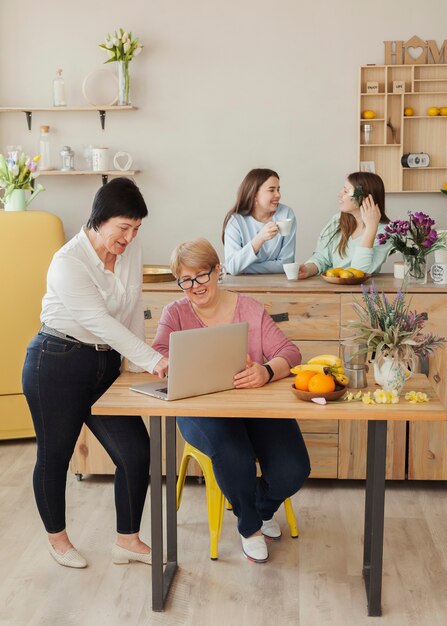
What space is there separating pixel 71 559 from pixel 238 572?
598 millimetres

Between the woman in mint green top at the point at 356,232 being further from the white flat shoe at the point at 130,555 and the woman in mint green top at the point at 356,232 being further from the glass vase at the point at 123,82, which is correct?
the glass vase at the point at 123,82

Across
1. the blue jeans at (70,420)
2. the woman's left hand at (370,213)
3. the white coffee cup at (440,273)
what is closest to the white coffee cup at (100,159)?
the woman's left hand at (370,213)

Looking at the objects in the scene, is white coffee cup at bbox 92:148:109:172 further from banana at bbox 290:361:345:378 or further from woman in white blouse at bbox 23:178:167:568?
banana at bbox 290:361:345:378

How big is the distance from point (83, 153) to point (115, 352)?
2.83m

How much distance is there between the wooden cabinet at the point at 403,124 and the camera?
5188 millimetres

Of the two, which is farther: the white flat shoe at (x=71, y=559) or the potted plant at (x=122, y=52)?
the potted plant at (x=122, y=52)

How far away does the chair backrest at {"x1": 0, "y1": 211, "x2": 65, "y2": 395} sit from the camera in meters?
4.27

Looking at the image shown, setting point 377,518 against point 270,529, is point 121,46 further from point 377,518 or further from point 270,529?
point 377,518

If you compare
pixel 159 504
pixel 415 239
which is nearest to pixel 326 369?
pixel 159 504

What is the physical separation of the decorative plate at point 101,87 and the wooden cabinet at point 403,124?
61.5 inches

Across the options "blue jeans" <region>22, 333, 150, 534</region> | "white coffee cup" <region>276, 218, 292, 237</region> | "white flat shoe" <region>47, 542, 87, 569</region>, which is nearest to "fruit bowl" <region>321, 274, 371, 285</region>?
"white coffee cup" <region>276, 218, 292, 237</region>

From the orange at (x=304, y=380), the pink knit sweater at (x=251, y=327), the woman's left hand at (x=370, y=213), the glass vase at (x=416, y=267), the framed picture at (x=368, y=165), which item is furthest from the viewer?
the framed picture at (x=368, y=165)

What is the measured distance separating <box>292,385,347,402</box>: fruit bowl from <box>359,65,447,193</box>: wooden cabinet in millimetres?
2991

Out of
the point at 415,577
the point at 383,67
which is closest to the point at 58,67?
the point at 383,67
